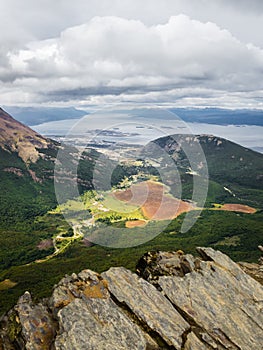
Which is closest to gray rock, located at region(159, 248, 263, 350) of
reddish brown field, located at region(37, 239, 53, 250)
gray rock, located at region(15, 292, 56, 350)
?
gray rock, located at region(15, 292, 56, 350)

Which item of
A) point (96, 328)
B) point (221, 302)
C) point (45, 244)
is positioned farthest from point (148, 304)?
point (45, 244)

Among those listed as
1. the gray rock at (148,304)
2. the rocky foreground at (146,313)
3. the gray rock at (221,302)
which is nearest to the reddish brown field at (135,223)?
the gray rock at (221,302)

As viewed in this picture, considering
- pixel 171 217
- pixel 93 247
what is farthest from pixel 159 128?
pixel 171 217

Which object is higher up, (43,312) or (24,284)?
(43,312)

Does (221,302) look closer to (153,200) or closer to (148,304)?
(148,304)

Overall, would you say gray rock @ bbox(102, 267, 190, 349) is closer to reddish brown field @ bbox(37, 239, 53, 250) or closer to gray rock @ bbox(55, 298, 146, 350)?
gray rock @ bbox(55, 298, 146, 350)

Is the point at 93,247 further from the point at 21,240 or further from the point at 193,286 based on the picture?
the point at 193,286

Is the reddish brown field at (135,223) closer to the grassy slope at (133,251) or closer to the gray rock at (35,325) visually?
the grassy slope at (133,251)

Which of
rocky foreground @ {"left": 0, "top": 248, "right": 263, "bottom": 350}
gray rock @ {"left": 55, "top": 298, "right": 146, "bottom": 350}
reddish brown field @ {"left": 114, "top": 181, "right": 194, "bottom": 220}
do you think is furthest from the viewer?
reddish brown field @ {"left": 114, "top": 181, "right": 194, "bottom": 220}

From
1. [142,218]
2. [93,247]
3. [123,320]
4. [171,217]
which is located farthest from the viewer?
[171,217]
